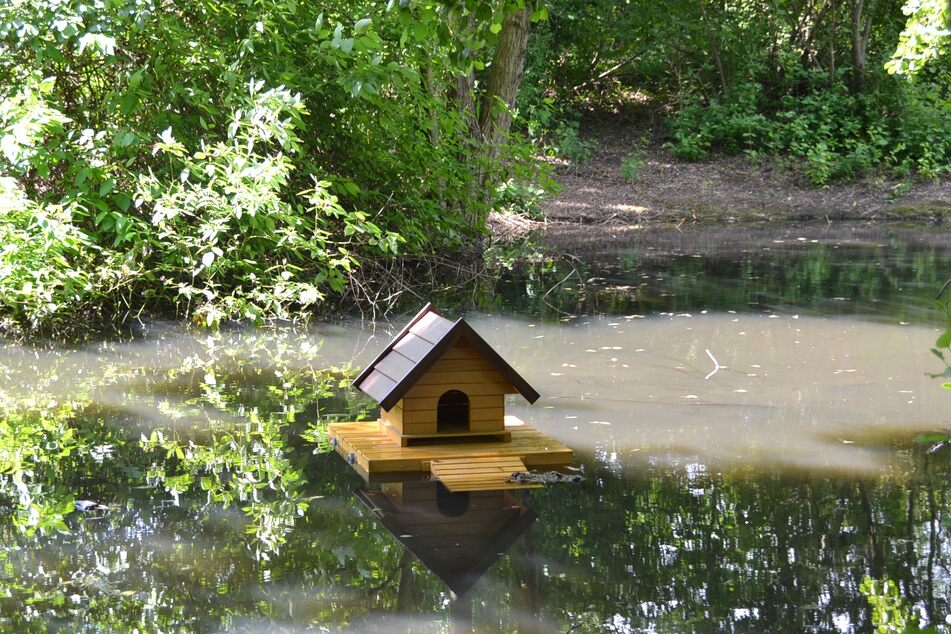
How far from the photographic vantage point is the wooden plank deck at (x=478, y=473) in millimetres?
5223

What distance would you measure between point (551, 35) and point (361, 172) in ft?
48.2

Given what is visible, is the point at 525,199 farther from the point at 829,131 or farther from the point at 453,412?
the point at 453,412

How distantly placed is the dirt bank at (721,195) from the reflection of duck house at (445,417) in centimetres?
1386

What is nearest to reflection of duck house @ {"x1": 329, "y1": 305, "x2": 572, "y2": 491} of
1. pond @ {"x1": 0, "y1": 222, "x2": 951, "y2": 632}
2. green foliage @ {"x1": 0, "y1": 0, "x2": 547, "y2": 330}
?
pond @ {"x1": 0, "y1": 222, "x2": 951, "y2": 632}

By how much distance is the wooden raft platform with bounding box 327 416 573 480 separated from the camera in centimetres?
548

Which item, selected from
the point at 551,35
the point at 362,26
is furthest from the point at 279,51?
the point at 551,35

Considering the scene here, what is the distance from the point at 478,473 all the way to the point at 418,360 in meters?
0.66

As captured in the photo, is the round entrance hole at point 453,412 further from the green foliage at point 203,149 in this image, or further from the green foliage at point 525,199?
the green foliage at point 525,199

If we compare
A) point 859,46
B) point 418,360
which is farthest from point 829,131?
point 418,360

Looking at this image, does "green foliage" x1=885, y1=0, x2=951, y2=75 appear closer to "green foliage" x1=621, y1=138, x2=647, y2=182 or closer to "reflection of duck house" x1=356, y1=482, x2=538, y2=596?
"green foliage" x1=621, y1=138, x2=647, y2=182

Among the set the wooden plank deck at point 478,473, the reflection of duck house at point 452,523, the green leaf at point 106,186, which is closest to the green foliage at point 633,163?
the green leaf at point 106,186

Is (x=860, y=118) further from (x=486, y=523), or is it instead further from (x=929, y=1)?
(x=486, y=523)

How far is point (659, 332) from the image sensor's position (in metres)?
9.27

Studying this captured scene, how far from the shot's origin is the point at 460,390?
5.75 m
